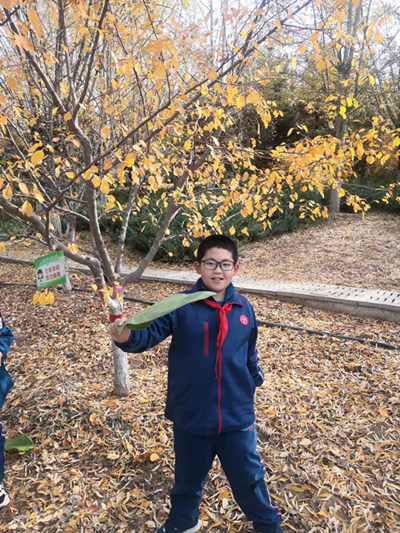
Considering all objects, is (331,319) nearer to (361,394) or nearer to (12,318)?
(361,394)

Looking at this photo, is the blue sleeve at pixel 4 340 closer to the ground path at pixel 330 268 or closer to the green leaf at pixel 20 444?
the green leaf at pixel 20 444

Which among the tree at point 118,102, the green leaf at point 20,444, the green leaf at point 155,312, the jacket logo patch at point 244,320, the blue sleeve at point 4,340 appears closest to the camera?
the green leaf at point 155,312

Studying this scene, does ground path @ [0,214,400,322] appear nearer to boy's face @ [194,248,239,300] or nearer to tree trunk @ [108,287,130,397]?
tree trunk @ [108,287,130,397]

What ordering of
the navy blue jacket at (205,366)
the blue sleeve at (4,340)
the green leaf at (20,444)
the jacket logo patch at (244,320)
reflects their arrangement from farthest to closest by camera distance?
the green leaf at (20,444) → the blue sleeve at (4,340) → the jacket logo patch at (244,320) → the navy blue jacket at (205,366)

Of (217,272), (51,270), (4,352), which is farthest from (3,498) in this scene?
(217,272)

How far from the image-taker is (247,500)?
1706mm

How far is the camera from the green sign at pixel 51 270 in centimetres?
204

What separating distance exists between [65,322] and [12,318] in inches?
37.3

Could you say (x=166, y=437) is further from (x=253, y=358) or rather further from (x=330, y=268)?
(x=330, y=268)

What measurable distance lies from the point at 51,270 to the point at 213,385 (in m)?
1.11

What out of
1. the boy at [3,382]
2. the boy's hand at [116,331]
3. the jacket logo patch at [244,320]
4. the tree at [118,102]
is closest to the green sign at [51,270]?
the tree at [118,102]

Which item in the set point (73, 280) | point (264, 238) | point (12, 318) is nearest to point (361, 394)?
point (12, 318)

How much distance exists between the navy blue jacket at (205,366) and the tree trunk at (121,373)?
4.29ft

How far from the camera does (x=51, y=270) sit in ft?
6.79
